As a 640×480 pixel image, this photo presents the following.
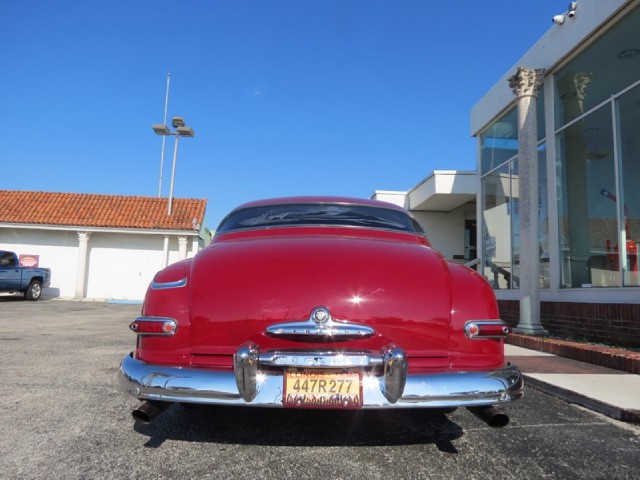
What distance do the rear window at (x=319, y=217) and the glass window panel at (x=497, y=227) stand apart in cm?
696

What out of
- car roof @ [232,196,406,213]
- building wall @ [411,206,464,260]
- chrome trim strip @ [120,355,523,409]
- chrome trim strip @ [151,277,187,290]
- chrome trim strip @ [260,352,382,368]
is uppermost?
building wall @ [411,206,464,260]

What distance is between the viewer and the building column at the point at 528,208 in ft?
24.1

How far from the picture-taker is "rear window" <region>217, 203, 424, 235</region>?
3475 mm

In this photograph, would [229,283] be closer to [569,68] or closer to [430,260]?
[430,260]

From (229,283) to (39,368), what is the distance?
3494mm

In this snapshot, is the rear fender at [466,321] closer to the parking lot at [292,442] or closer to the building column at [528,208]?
the parking lot at [292,442]

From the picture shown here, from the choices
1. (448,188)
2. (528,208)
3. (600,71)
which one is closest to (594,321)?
(528,208)

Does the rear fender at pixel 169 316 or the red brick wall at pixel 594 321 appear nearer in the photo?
the rear fender at pixel 169 316

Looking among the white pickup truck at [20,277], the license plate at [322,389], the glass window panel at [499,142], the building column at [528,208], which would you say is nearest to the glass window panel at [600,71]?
the building column at [528,208]

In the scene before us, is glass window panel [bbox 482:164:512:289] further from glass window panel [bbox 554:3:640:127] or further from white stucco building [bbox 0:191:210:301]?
white stucco building [bbox 0:191:210:301]

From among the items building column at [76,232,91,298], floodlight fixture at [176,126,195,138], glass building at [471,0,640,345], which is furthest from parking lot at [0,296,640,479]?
floodlight fixture at [176,126,195,138]

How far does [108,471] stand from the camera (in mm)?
2357

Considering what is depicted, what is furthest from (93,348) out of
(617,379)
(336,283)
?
(617,379)

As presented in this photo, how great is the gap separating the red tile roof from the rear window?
15.9 m
